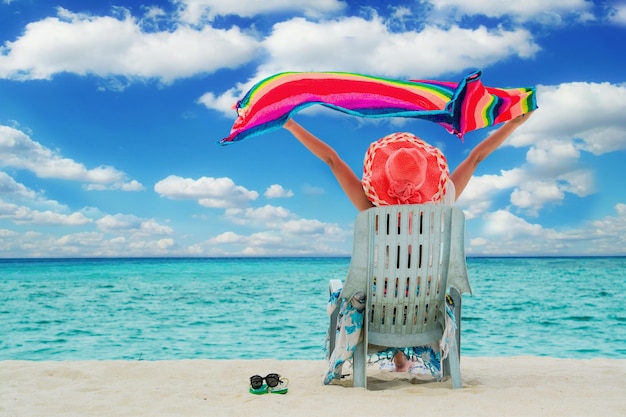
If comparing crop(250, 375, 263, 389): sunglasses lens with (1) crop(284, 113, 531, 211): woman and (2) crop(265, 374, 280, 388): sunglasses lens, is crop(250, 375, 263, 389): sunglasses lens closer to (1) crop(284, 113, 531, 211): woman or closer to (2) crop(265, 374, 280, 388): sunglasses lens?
(2) crop(265, 374, 280, 388): sunglasses lens

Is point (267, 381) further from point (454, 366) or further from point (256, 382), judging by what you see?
point (454, 366)

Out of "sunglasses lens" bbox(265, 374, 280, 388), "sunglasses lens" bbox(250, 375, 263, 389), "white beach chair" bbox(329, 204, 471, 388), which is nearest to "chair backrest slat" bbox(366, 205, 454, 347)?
"white beach chair" bbox(329, 204, 471, 388)

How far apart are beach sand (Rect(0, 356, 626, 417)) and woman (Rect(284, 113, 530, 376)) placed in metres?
1.33

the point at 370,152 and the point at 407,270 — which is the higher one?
the point at 370,152

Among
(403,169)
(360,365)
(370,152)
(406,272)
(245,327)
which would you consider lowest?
(245,327)

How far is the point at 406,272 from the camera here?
3902 millimetres

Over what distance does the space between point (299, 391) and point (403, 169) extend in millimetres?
1689

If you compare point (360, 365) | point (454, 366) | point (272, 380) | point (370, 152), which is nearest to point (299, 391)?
point (272, 380)

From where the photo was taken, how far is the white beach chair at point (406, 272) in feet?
12.6

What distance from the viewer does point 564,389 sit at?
4008 millimetres

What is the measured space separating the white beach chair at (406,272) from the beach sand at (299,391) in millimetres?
355

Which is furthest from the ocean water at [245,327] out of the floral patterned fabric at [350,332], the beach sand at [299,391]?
the floral patterned fabric at [350,332]

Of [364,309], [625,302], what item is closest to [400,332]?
[364,309]

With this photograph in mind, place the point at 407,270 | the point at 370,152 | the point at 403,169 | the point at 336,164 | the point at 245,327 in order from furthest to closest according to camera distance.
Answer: the point at 245,327 < the point at 336,164 < the point at 370,152 < the point at 403,169 < the point at 407,270
